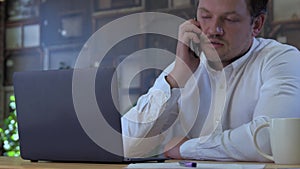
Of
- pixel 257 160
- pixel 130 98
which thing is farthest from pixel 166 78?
pixel 130 98

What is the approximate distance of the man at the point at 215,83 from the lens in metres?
1.42

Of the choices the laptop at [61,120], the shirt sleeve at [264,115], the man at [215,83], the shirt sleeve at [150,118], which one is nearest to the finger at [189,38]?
the man at [215,83]

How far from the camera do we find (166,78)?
1.53 meters

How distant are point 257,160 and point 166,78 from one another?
47 cm

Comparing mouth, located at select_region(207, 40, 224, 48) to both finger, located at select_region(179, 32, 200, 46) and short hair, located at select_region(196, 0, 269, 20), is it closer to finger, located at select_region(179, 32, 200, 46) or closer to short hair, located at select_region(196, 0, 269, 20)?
finger, located at select_region(179, 32, 200, 46)

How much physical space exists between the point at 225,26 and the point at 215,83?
8.4 inches

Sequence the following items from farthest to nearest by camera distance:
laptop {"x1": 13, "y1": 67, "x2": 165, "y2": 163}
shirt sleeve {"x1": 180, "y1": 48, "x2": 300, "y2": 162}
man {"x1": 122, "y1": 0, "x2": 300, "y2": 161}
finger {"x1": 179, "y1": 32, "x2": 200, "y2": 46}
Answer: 1. finger {"x1": 179, "y1": 32, "x2": 200, "y2": 46}
2. man {"x1": 122, "y1": 0, "x2": 300, "y2": 161}
3. shirt sleeve {"x1": 180, "y1": 48, "x2": 300, "y2": 162}
4. laptop {"x1": 13, "y1": 67, "x2": 165, "y2": 163}

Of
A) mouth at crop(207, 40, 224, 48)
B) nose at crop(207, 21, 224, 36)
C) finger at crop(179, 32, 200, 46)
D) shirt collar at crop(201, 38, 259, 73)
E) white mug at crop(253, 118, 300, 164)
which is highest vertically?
nose at crop(207, 21, 224, 36)

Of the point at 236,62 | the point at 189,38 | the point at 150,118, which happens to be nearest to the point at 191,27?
the point at 189,38

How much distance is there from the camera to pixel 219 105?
5.12 ft

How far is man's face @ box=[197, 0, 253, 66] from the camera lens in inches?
59.8

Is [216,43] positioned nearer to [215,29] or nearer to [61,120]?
[215,29]

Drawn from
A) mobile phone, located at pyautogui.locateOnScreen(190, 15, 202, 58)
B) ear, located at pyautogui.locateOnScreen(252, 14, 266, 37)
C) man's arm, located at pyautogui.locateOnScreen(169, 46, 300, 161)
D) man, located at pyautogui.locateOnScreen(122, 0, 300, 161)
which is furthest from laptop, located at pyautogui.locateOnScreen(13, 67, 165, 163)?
ear, located at pyautogui.locateOnScreen(252, 14, 266, 37)

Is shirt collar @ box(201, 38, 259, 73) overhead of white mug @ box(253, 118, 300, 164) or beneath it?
overhead
